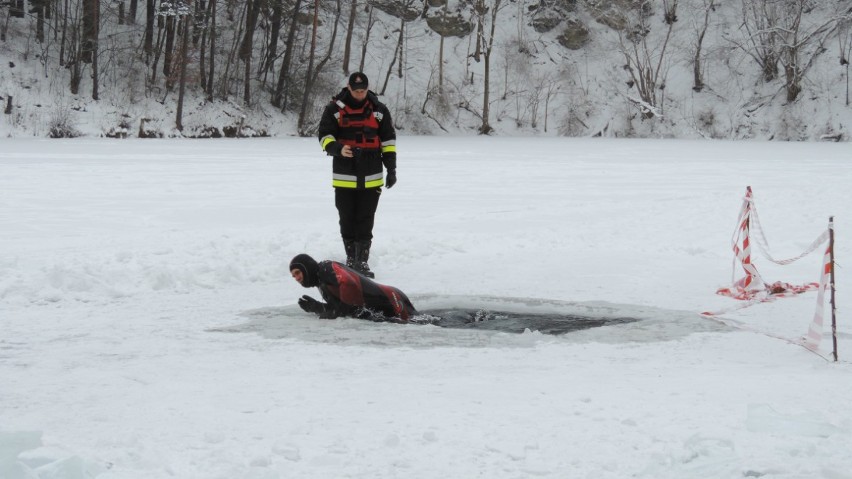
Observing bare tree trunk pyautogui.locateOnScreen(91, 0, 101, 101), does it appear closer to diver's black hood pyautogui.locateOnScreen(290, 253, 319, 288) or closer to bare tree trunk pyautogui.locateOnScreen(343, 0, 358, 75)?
bare tree trunk pyautogui.locateOnScreen(343, 0, 358, 75)

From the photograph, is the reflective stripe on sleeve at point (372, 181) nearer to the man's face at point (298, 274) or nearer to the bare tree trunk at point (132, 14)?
the man's face at point (298, 274)

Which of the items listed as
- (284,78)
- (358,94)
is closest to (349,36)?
(284,78)

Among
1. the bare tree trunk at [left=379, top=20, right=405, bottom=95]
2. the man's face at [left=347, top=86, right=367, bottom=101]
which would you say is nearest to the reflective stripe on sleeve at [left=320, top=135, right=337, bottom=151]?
the man's face at [left=347, top=86, right=367, bottom=101]

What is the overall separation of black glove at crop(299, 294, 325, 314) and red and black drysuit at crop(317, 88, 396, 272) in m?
1.84

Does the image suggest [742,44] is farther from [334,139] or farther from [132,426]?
[132,426]

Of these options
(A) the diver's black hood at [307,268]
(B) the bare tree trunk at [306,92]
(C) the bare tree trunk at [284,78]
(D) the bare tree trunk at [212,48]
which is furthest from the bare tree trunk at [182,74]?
(A) the diver's black hood at [307,268]

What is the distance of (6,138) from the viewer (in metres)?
26.4

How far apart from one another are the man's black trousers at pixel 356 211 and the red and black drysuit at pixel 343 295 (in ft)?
5.90

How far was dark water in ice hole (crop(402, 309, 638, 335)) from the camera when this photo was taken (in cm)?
611

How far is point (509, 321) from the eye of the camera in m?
6.35

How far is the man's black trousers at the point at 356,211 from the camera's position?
8055 mm

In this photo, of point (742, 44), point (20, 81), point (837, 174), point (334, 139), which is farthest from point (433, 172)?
Result: point (742, 44)

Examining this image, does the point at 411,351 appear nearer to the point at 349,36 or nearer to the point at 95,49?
the point at 95,49

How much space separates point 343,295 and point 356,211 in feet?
6.70
